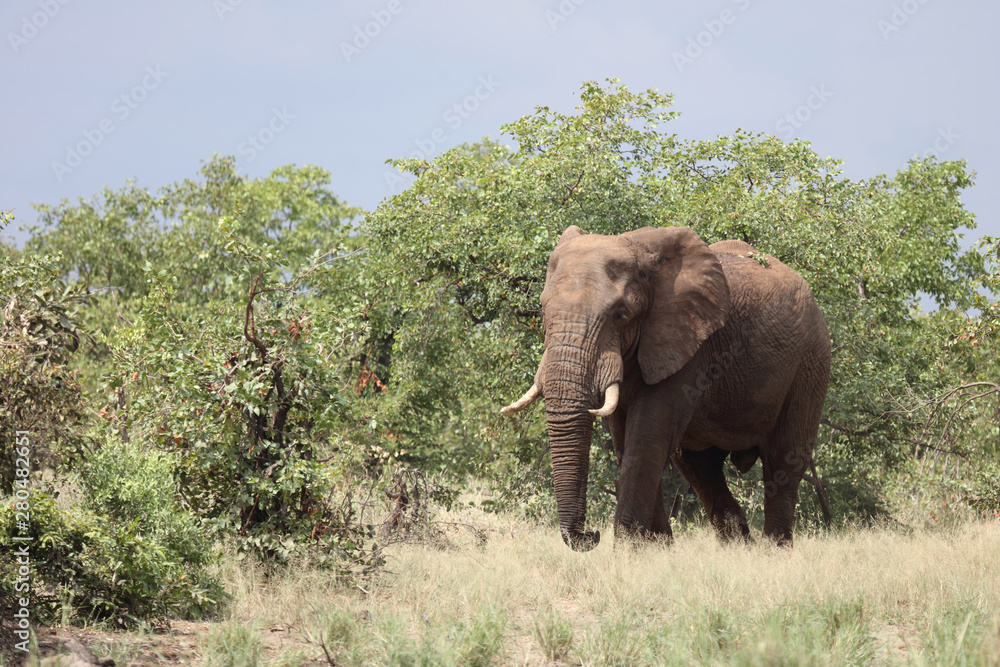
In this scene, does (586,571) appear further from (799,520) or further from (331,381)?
(799,520)

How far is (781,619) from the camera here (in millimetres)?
6004

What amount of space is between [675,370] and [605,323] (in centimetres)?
91

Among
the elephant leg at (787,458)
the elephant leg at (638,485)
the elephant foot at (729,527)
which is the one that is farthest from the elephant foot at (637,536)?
the elephant leg at (787,458)

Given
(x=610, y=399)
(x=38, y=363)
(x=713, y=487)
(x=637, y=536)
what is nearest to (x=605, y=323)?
(x=610, y=399)

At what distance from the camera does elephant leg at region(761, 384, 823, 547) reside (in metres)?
10.6

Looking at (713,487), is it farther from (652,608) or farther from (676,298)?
(652,608)

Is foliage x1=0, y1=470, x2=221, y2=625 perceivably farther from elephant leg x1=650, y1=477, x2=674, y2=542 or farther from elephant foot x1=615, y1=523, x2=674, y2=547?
elephant leg x1=650, y1=477, x2=674, y2=542

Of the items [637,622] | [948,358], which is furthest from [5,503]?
[948,358]

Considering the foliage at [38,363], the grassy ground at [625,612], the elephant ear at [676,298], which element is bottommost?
the grassy ground at [625,612]

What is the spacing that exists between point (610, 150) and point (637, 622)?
8.28 m

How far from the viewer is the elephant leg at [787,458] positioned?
1064cm

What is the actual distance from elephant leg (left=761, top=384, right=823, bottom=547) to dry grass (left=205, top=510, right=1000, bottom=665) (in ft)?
5.00

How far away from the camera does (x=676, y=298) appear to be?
9.42 m

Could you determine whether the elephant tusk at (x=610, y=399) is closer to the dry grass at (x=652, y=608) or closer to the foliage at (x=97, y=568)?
the dry grass at (x=652, y=608)
